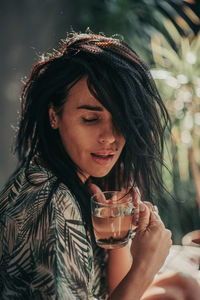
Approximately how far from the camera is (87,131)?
153 cm

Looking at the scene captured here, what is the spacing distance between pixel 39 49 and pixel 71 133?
235 centimetres

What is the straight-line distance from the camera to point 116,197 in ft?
5.21

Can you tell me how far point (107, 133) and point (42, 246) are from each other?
0.50 meters

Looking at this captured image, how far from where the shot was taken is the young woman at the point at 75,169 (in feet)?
4.03

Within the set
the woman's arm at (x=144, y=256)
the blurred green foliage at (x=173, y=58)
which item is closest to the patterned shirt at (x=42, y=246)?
the woman's arm at (x=144, y=256)

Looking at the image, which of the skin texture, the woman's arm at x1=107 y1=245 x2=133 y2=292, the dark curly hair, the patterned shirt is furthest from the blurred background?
the patterned shirt

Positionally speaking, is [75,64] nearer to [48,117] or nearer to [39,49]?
[48,117]

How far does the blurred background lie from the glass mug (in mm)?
1795

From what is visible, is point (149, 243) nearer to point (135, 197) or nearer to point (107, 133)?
point (135, 197)

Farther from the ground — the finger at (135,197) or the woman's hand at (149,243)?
the finger at (135,197)

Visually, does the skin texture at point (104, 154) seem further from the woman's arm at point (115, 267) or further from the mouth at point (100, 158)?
the woman's arm at point (115, 267)

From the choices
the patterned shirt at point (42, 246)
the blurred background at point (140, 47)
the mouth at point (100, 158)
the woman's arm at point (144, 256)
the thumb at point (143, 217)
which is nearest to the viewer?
the patterned shirt at point (42, 246)

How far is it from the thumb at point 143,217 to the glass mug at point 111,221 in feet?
0.13

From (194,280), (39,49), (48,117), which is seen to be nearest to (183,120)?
(39,49)
